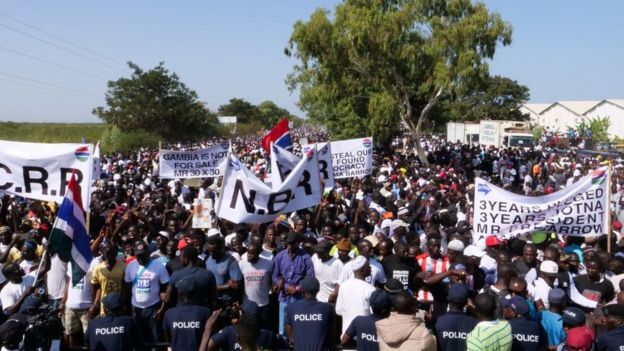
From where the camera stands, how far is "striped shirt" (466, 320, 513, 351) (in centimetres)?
Answer: 418

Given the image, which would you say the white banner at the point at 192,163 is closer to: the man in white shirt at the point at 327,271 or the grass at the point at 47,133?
the man in white shirt at the point at 327,271

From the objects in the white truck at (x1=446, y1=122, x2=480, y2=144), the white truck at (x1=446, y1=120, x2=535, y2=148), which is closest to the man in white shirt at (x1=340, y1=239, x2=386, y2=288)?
the white truck at (x1=446, y1=120, x2=535, y2=148)

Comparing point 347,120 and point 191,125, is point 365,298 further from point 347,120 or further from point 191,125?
point 191,125

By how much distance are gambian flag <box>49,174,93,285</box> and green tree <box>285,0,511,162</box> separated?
80.6ft

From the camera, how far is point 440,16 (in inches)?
1175

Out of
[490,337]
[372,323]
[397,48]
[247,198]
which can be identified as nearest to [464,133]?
[397,48]

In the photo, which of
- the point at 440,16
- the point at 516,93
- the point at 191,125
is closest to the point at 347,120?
the point at 440,16

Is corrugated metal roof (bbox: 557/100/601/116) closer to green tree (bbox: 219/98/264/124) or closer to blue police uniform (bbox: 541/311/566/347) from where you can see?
green tree (bbox: 219/98/264/124)

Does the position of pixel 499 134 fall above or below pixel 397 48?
below

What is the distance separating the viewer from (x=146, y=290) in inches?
243

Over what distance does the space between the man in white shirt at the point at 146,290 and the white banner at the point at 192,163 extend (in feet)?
17.9

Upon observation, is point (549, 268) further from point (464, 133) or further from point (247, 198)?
point (464, 133)

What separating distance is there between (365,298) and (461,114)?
8019 cm

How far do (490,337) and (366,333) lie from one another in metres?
0.90
